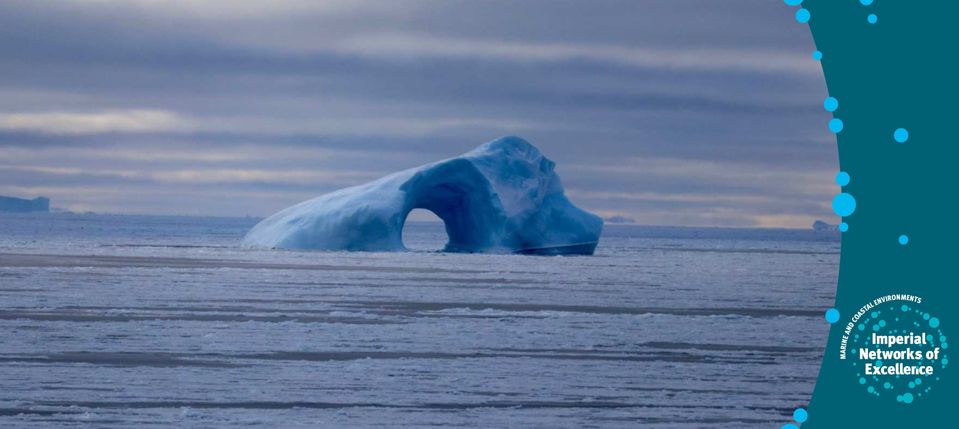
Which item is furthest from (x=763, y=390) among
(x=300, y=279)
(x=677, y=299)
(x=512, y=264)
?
(x=512, y=264)

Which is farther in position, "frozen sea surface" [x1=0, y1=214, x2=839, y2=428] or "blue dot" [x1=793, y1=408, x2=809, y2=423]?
"frozen sea surface" [x1=0, y1=214, x2=839, y2=428]

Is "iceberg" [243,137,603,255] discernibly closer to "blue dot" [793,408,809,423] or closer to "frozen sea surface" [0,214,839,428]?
"frozen sea surface" [0,214,839,428]

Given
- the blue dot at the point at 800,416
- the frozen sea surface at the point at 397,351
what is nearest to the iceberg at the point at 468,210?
the frozen sea surface at the point at 397,351

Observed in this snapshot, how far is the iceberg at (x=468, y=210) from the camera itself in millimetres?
28781

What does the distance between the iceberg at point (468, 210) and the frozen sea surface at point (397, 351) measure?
865 cm

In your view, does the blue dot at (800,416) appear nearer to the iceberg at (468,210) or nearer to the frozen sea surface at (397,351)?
the frozen sea surface at (397,351)

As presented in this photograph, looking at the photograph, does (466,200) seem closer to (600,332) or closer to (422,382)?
(600,332)

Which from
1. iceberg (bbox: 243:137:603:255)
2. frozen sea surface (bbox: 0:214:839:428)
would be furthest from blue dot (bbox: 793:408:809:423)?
iceberg (bbox: 243:137:603:255)

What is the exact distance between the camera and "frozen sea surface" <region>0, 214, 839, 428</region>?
758 centimetres

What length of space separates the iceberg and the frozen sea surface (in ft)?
28.4

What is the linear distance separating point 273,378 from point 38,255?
19.9m

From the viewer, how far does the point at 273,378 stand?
873 centimetres

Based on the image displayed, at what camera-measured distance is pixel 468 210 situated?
30578 mm

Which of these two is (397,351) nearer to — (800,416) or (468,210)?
(800,416)
